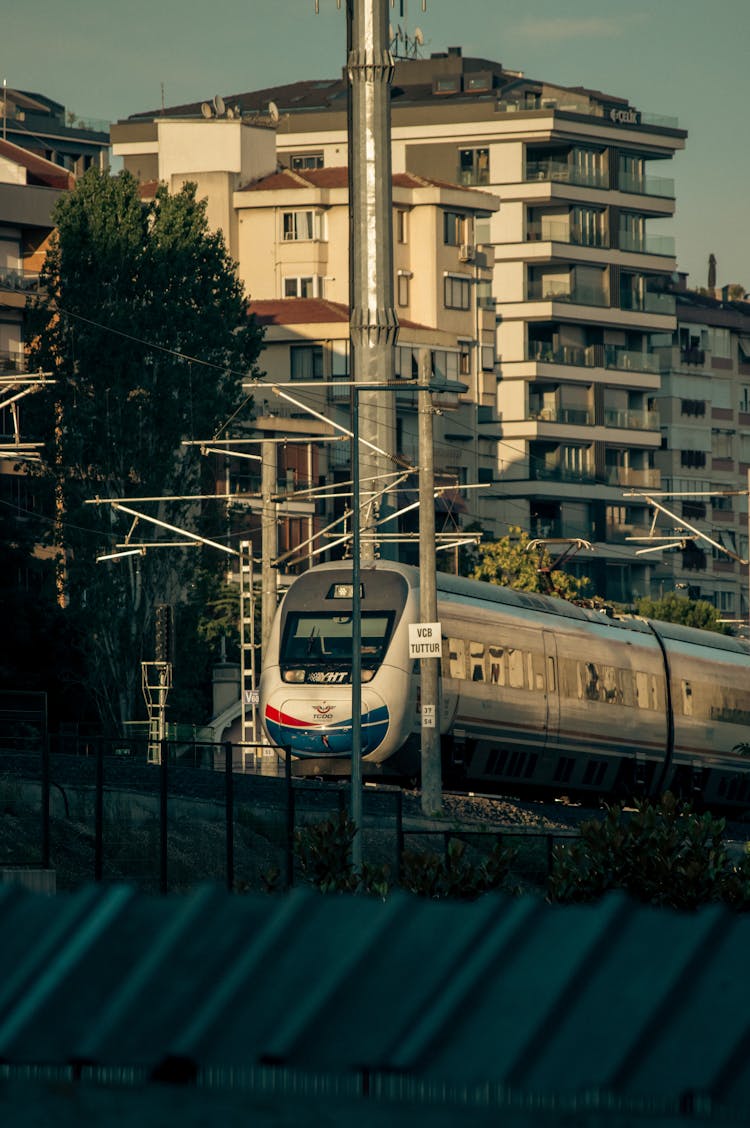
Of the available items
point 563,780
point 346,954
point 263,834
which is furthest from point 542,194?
point 346,954

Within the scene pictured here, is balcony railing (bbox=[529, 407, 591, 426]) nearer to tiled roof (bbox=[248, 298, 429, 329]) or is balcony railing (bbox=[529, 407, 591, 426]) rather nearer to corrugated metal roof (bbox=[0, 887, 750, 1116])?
tiled roof (bbox=[248, 298, 429, 329])

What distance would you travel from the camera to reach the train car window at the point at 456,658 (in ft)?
127

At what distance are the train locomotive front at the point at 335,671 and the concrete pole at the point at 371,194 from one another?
1591 cm

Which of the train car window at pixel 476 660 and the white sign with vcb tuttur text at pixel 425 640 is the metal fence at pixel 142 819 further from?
the train car window at pixel 476 660

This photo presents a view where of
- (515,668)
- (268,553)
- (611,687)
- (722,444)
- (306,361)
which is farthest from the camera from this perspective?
(722,444)

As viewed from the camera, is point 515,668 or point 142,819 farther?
point 515,668

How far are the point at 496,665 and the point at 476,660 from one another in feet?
1.77

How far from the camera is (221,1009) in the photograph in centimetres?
471

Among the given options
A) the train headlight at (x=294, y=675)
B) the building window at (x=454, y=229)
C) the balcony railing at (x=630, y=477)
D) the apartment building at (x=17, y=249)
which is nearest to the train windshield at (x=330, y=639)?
the train headlight at (x=294, y=675)

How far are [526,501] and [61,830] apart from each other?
330 feet

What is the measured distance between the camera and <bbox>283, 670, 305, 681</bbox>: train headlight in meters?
38.1

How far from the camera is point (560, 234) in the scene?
131 metres

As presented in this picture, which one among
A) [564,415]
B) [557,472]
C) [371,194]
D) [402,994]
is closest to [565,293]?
[564,415]

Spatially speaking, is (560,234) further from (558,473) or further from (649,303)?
(558,473)
